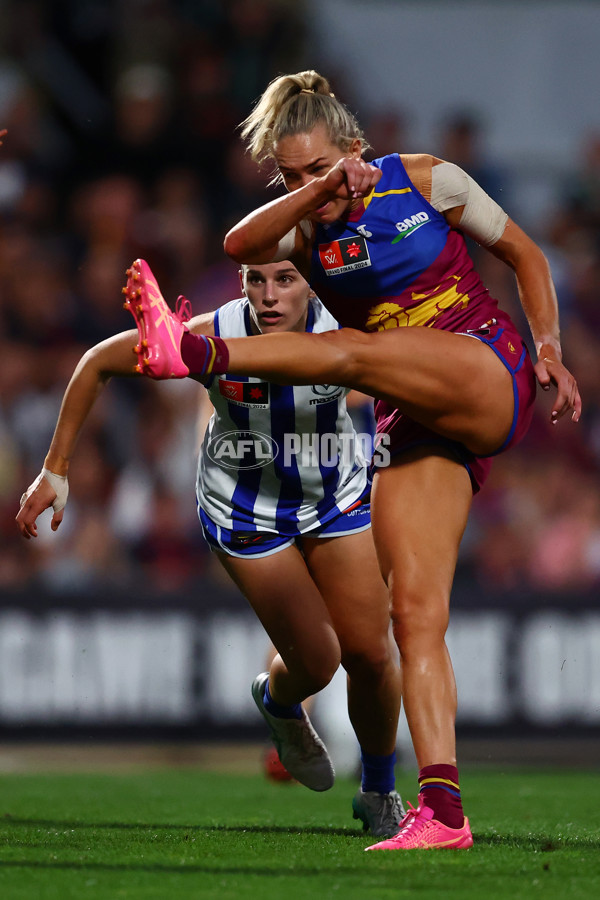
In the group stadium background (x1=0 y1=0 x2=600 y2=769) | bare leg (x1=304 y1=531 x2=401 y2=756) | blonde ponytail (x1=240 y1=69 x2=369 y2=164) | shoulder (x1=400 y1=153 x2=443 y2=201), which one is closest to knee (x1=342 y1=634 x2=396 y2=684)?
bare leg (x1=304 y1=531 x2=401 y2=756)

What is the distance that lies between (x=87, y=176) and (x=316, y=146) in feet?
20.5

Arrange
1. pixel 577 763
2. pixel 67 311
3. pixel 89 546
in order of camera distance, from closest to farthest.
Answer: pixel 577 763 → pixel 89 546 → pixel 67 311

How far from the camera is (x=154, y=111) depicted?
9.21 m

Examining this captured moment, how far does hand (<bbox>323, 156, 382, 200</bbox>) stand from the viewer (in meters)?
3.07

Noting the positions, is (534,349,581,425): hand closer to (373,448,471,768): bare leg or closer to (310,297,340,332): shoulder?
(373,448,471,768): bare leg

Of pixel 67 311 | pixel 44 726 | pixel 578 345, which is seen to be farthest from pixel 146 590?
pixel 578 345

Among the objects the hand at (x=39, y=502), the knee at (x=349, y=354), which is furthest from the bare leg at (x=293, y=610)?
the knee at (x=349, y=354)

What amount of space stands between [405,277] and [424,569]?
0.77 meters

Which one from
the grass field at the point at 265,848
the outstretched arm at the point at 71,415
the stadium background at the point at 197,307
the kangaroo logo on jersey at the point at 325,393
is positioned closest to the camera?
the grass field at the point at 265,848

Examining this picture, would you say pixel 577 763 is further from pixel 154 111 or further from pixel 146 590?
pixel 154 111

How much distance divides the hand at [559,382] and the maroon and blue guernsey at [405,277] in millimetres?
85

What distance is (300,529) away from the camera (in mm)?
3977

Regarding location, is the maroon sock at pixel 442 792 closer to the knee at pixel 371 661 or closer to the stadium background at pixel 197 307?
the knee at pixel 371 661

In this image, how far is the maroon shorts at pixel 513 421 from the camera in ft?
11.0
